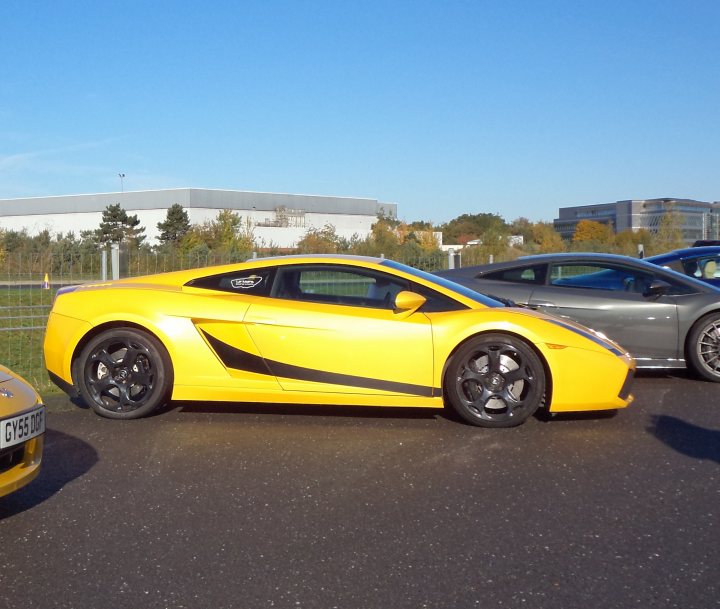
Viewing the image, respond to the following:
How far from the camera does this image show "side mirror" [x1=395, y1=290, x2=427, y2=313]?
20.8ft

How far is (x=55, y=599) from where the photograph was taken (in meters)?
3.34

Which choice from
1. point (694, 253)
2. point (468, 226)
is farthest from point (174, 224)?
point (694, 253)

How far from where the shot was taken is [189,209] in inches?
2655

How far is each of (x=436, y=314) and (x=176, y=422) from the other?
7.05 feet

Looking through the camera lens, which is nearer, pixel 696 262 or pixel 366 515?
pixel 366 515

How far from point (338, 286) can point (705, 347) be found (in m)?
3.90

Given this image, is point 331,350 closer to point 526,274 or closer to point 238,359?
point 238,359

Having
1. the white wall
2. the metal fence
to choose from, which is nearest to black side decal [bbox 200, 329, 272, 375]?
the metal fence

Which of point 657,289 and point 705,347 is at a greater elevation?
point 657,289

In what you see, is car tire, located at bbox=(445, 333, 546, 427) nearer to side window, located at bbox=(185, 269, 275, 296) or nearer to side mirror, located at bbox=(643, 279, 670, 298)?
side window, located at bbox=(185, 269, 275, 296)

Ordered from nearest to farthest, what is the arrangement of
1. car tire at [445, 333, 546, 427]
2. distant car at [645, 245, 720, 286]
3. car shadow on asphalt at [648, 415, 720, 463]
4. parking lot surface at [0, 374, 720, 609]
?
parking lot surface at [0, 374, 720, 609] < car shadow on asphalt at [648, 415, 720, 463] < car tire at [445, 333, 546, 427] < distant car at [645, 245, 720, 286]

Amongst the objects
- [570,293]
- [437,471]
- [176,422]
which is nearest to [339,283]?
[176,422]

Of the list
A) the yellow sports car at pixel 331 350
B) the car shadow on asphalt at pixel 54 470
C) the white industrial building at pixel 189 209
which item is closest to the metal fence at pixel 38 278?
the yellow sports car at pixel 331 350

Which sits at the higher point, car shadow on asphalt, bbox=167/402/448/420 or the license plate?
the license plate
